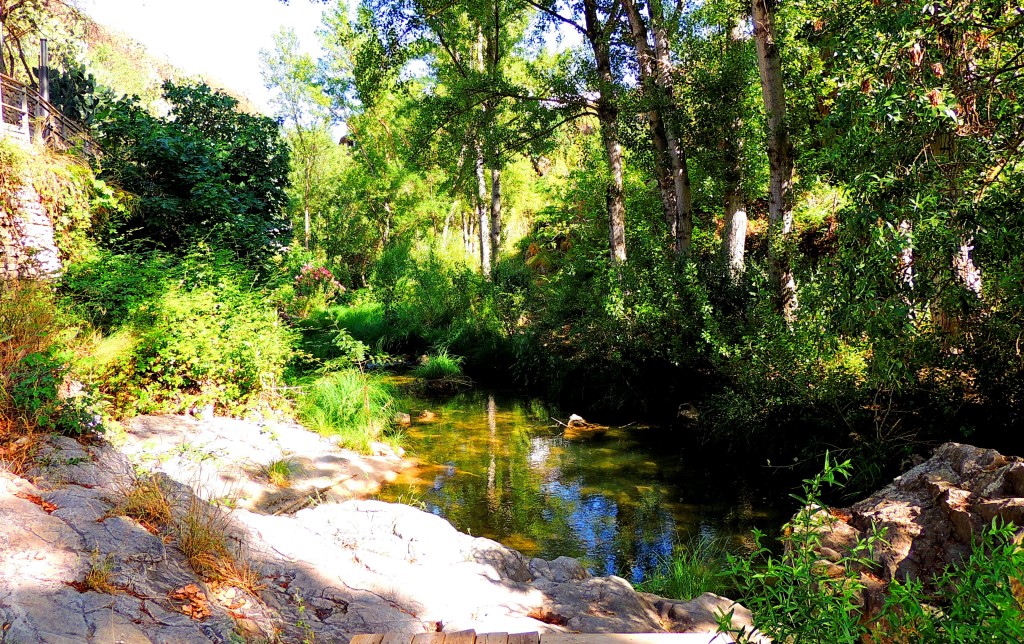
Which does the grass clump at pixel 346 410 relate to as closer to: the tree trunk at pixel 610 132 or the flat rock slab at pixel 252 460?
the flat rock slab at pixel 252 460

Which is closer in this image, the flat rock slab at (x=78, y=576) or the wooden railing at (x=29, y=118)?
the flat rock slab at (x=78, y=576)

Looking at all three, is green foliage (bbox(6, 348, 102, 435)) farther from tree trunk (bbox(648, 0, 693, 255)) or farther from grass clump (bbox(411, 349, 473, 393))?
tree trunk (bbox(648, 0, 693, 255))

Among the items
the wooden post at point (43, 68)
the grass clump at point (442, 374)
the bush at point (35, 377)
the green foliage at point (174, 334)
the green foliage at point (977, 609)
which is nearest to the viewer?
the green foliage at point (977, 609)

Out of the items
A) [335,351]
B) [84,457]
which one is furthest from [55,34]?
[84,457]

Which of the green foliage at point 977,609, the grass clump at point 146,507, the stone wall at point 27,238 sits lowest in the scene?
the grass clump at point 146,507

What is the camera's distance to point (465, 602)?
450cm

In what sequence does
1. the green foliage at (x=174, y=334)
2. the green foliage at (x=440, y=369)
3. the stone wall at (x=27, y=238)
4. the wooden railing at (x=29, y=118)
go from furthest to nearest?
the green foliage at (x=440, y=369), the wooden railing at (x=29, y=118), the stone wall at (x=27, y=238), the green foliage at (x=174, y=334)

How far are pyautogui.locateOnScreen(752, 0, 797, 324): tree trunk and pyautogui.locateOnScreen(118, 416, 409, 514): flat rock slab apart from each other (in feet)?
19.9

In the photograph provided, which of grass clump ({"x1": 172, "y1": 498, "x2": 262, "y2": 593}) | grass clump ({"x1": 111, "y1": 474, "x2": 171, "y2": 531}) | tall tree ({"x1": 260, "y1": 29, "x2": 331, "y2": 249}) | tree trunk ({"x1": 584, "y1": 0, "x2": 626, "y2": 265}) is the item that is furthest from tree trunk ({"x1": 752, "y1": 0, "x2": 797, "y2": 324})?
tall tree ({"x1": 260, "y1": 29, "x2": 331, "y2": 249})

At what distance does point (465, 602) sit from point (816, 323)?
5.66 m

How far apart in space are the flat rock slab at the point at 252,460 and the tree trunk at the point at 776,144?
238 inches

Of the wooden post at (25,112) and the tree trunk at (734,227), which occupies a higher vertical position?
the wooden post at (25,112)

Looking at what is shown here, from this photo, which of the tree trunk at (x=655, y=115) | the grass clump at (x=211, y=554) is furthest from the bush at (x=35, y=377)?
the tree trunk at (x=655, y=115)

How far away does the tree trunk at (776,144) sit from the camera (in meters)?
8.72
